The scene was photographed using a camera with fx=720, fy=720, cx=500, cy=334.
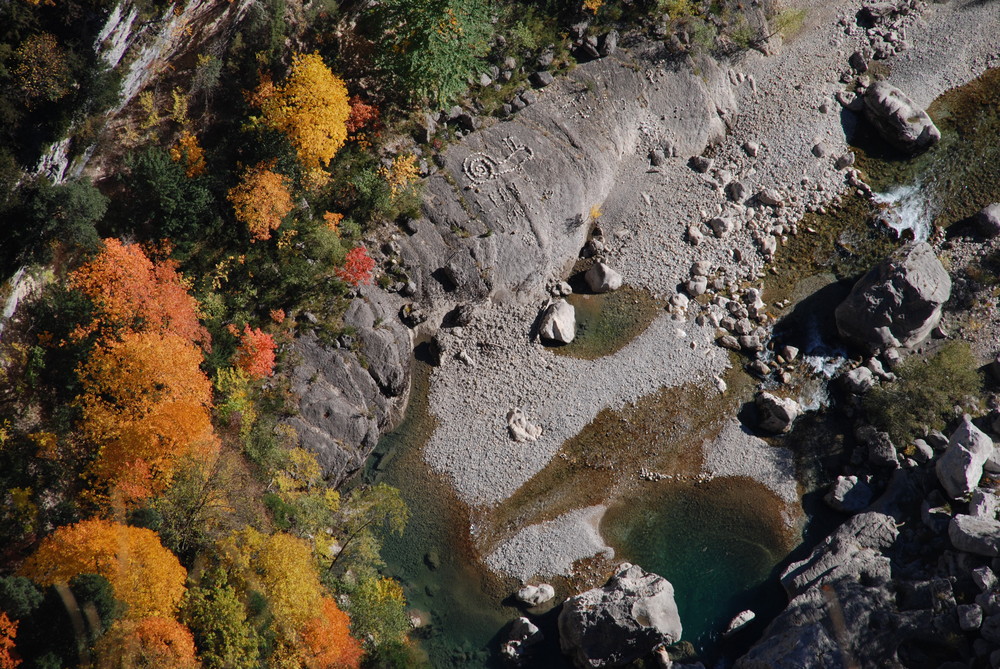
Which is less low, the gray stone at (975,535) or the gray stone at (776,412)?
the gray stone at (776,412)

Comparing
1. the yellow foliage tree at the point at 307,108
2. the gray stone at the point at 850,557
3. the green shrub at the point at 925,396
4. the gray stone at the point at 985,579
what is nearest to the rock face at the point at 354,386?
the yellow foliage tree at the point at 307,108

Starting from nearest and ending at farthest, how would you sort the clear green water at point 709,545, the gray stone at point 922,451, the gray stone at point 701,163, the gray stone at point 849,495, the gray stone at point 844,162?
the clear green water at point 709,545, the gray stone at point 849,495, the gray stone at point 922,451, the gray stone at point 701,163, the gray stone at point 844,162

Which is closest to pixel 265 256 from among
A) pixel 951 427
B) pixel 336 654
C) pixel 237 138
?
pixel 237 138

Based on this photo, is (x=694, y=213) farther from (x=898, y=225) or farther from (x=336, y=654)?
(x=336, y=654)

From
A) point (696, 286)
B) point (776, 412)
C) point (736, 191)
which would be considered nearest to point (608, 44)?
point (736, 191)

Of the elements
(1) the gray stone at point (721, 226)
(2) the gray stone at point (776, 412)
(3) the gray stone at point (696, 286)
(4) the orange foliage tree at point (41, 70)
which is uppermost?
(4) the orange foliage tree at point (41, 70)

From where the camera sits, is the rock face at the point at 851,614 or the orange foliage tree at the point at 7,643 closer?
the orange foliage tree at the point at 7,643

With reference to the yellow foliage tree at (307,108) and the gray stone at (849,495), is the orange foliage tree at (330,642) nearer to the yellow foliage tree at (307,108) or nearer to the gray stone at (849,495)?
the yellow foliage tree at (307,108)
